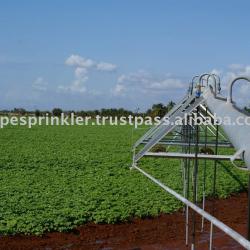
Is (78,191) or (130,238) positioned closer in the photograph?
(130,238)

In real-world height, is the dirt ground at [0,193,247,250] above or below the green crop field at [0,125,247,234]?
below

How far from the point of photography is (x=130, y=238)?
25.1 feet

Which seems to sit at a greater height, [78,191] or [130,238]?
[78,191]

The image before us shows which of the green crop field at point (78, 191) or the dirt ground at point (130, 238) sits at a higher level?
the green crop field at point (78, 191)

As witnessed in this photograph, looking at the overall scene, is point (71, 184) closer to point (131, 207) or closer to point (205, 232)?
point (131, 207)

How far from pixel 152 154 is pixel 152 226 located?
4934 mm

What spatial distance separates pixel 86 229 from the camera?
790 centimetres

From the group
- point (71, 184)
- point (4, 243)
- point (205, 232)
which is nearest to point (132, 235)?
point (205, 232)

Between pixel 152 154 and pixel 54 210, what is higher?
pixel 152 154

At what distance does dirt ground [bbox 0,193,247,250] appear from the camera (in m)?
7.15

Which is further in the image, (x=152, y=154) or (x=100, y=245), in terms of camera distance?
(x=100, y=245)

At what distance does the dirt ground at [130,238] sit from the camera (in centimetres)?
715

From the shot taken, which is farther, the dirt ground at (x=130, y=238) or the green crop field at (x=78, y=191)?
the green crop field at (x=78, y=191)

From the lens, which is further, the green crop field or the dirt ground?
the green crop field
